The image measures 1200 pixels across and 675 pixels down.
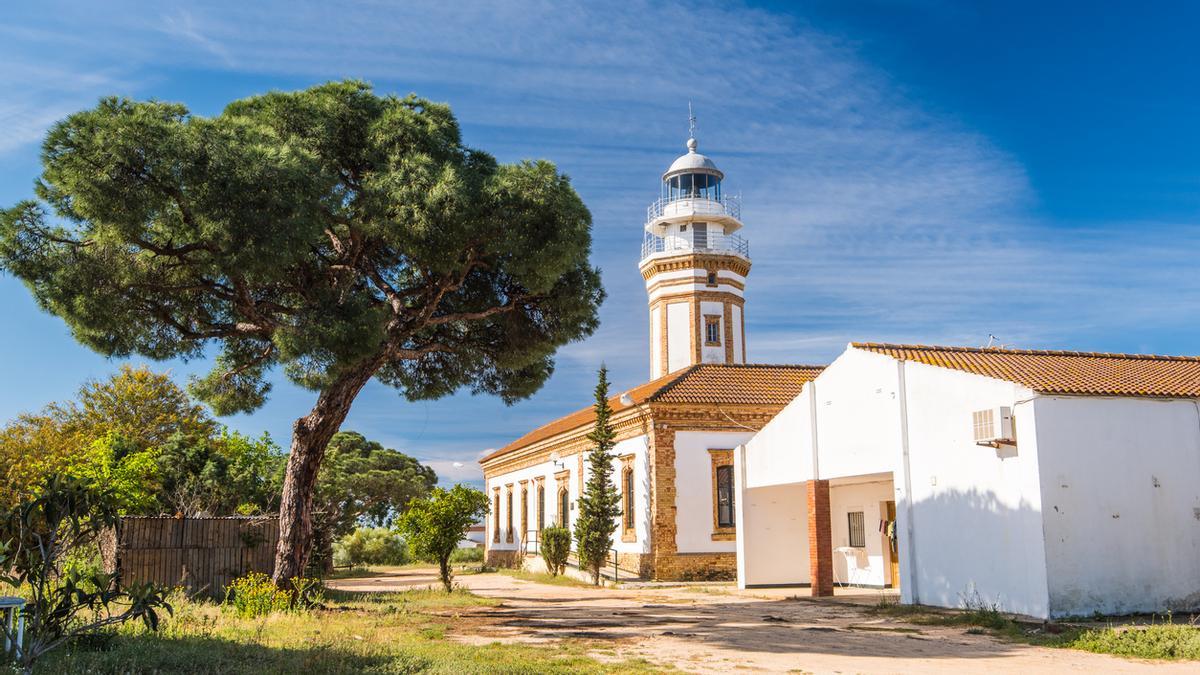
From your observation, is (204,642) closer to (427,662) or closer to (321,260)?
(427,662)

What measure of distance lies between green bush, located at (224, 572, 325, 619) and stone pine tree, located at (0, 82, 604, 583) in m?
0.38

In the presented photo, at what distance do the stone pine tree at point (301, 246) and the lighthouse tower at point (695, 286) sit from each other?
51.8 ft

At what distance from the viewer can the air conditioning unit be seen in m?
Result: 14.2

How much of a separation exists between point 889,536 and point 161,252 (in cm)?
1559

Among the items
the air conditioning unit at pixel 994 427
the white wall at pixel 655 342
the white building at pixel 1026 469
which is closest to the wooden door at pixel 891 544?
the white building at pixel 1026 469

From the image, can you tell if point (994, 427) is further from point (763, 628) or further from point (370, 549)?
point (370, 549)

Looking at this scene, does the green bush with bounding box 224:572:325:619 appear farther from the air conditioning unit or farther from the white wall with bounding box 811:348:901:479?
the air conditioning unit

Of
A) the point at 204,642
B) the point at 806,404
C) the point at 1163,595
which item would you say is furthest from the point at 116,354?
the point at 1163,595

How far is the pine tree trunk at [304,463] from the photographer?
15.7 meters

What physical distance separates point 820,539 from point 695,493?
585 cm

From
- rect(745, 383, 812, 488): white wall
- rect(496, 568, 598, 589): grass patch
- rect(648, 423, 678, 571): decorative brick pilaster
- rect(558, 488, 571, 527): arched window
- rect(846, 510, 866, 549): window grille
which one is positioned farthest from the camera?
rect(558, 488, 571, 527): arched window

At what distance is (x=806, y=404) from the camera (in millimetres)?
19500

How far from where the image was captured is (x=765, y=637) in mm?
12656

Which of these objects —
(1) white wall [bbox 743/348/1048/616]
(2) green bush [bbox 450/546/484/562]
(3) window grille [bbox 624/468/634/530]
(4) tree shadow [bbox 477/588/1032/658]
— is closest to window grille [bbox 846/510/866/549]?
(1) white wall [bbox 743/348/1048/616]
